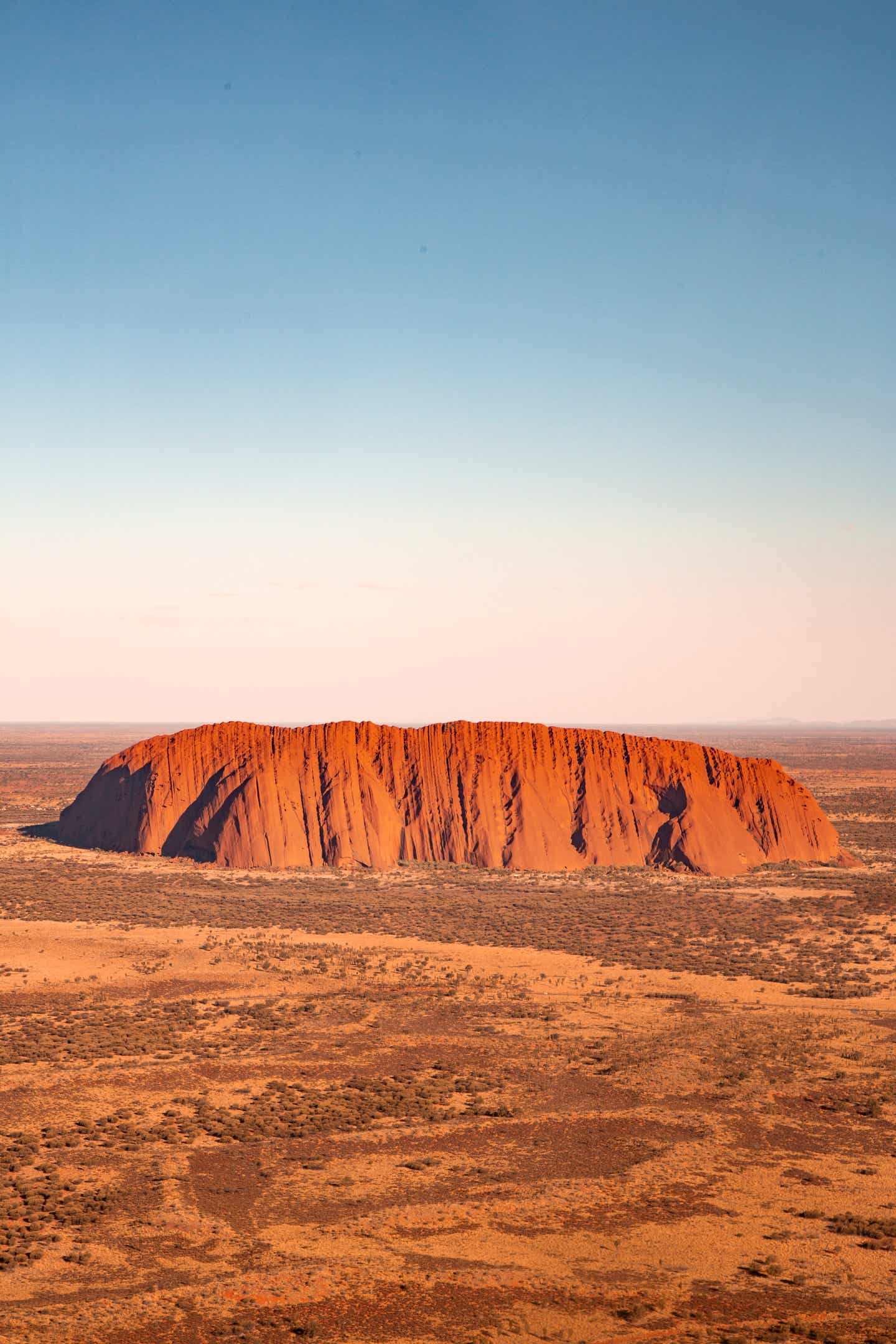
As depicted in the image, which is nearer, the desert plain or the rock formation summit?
the desert plain

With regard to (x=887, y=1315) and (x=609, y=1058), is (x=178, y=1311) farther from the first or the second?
(x=609, y=1058)

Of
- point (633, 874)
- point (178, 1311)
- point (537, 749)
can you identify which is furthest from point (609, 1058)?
point (537, 749)

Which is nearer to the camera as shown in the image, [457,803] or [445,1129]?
[445,1129]

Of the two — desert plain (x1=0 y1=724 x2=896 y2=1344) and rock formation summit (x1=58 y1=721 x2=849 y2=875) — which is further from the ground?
rock formation summit (x1=58 y1=721 x2=849 y2=875)

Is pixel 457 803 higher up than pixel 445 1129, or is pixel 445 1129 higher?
pixel 457 803
